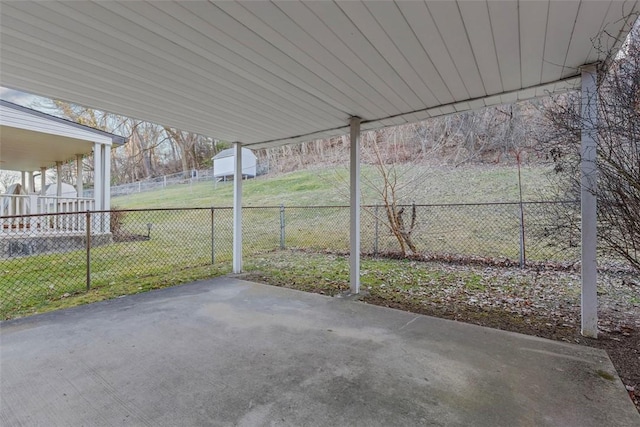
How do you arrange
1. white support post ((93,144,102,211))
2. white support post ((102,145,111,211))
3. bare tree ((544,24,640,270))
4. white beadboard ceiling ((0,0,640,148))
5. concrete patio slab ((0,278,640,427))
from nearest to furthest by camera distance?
concrete patio slab ((0,278,640,427)) < white beadboard ceiling ((0,0,640,148)) < bare tree ((544,24,640,270)) < white support post ((93,144,102,211)) < white support post ((102,145,111,211))

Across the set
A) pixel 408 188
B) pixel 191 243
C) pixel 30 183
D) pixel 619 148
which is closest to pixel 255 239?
pixel 191 243

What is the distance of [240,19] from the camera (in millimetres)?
1871

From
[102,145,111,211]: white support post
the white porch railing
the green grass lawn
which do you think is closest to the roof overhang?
[102,145,111,211]: white support post

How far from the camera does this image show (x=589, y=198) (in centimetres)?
246

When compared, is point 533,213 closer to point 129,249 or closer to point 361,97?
point 361,97

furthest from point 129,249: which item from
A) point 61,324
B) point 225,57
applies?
point 225,57

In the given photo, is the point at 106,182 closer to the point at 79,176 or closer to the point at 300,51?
the point at 79,176

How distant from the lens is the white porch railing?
249 inches

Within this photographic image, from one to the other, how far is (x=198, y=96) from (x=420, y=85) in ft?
7.15

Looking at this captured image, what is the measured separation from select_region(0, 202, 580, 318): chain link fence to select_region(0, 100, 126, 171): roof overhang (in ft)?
5.61

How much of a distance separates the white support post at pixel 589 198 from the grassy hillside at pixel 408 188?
396cm

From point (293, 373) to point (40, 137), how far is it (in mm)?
7747

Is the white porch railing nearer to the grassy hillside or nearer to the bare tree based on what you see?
the grassy hillside

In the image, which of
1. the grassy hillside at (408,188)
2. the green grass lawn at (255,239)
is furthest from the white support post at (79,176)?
the grassy hillside at (408,188)
